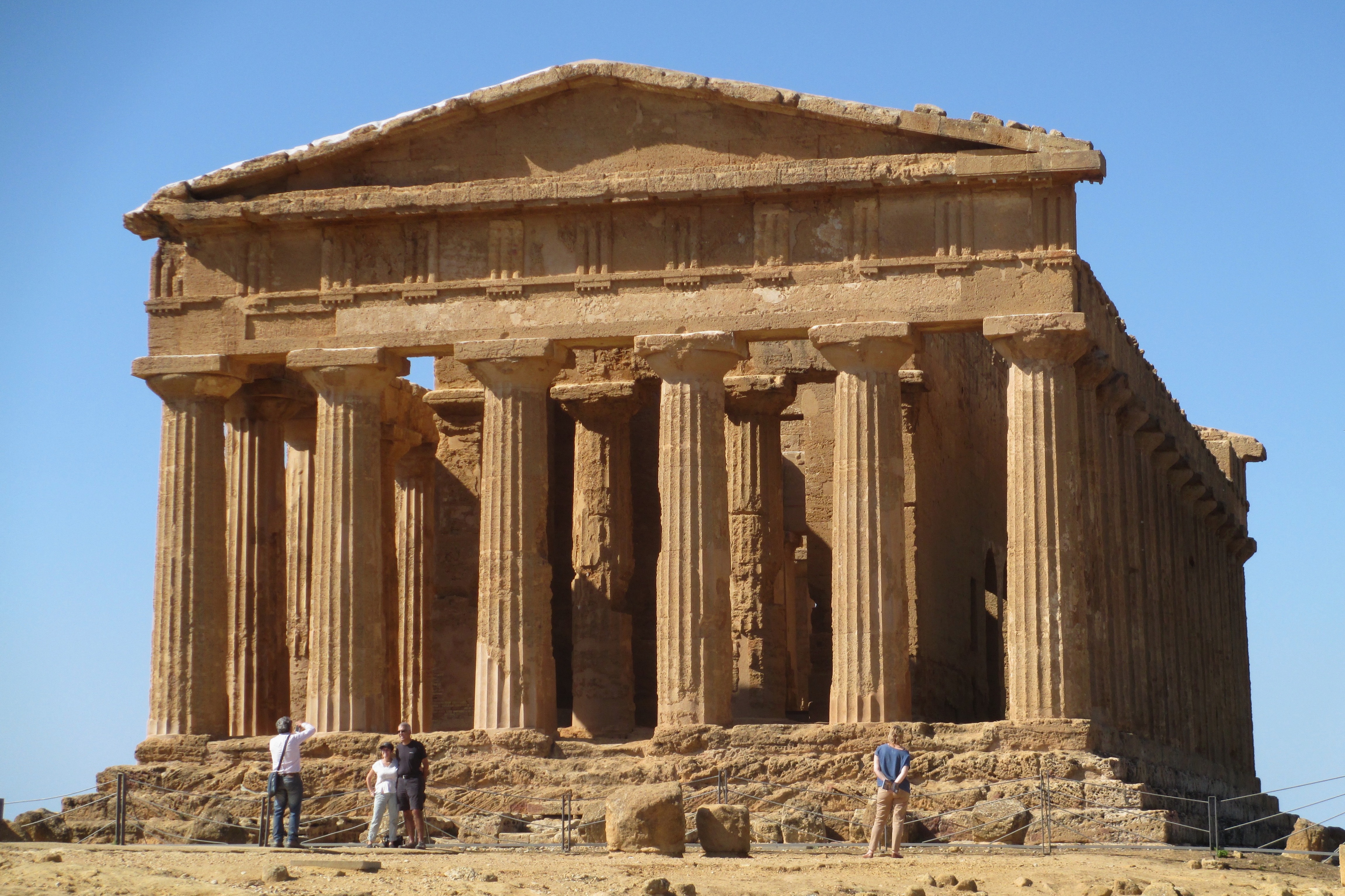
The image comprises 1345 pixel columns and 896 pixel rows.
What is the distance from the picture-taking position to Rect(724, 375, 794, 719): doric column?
34.3m

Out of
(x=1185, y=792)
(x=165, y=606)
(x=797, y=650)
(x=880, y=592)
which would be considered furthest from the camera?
(x=797, y=650)

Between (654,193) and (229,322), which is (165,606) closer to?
(229,322)

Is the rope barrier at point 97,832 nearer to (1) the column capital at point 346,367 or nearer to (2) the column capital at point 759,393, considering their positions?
(1) the column capital at point 346,367

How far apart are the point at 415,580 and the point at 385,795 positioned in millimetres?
9950

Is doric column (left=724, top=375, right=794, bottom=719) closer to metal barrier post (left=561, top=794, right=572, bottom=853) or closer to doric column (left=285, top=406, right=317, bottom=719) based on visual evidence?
doric column (left=285, top=406, right=317, bottom=719)

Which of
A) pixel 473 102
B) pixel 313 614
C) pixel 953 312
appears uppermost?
pixel 473 102

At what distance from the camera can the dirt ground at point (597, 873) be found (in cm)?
2073

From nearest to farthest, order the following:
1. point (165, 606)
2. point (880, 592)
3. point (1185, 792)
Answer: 1. point (880, 592)
2. point (165, 606)
3. point (1185, 792)

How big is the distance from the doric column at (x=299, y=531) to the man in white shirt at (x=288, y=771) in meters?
8.58

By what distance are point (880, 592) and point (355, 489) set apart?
696 cm

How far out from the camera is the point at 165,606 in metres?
31.3

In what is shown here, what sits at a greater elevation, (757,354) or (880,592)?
(757,354)

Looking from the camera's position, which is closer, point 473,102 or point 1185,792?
point 473,102

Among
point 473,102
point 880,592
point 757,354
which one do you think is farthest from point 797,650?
point 473,102
